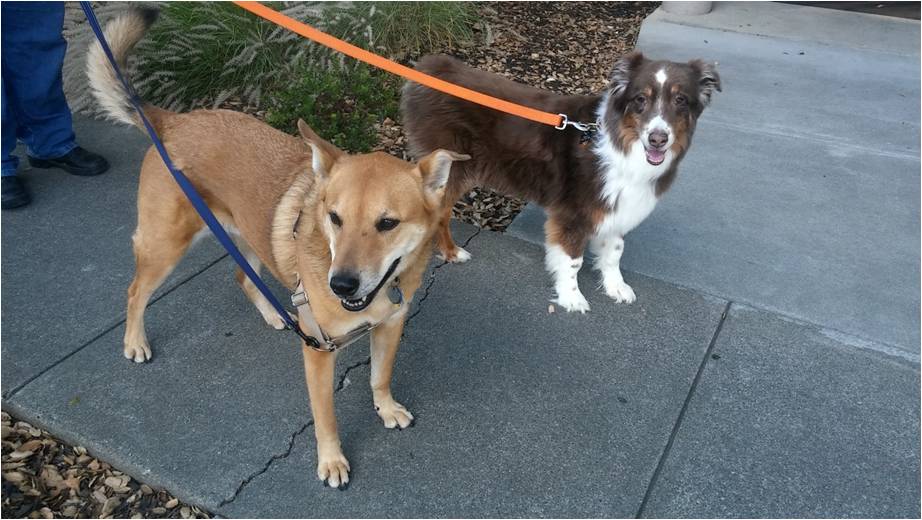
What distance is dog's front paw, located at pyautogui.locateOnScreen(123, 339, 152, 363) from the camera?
3213 mm

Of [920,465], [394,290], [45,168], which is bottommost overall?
[45,168]

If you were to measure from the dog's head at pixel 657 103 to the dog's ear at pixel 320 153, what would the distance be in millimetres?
1716

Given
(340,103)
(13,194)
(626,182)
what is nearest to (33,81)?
(13,194)

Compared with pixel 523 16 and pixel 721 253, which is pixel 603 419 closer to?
pixel 721 253

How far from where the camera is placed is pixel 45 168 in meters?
4.87

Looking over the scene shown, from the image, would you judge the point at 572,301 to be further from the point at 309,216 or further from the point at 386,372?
the point at 309,216

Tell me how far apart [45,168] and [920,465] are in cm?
585

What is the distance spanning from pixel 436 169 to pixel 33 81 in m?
3.57

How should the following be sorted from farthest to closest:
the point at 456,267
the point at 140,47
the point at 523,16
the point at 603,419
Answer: the point at 523,16 < the point at 140,47 < the point at 456,267 < the point at 603,419

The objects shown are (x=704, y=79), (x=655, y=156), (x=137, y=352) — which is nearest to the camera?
(x=137, y=352)

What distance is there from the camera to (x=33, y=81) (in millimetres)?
4387

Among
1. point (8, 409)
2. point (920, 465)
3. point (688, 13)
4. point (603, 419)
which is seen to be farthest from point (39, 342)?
point (688, 13)

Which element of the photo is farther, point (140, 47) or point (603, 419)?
point (140, 47)

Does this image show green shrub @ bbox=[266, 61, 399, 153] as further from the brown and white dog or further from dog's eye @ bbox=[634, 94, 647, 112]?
dog's eye @ bbox=[634, 94, 647, 112]
